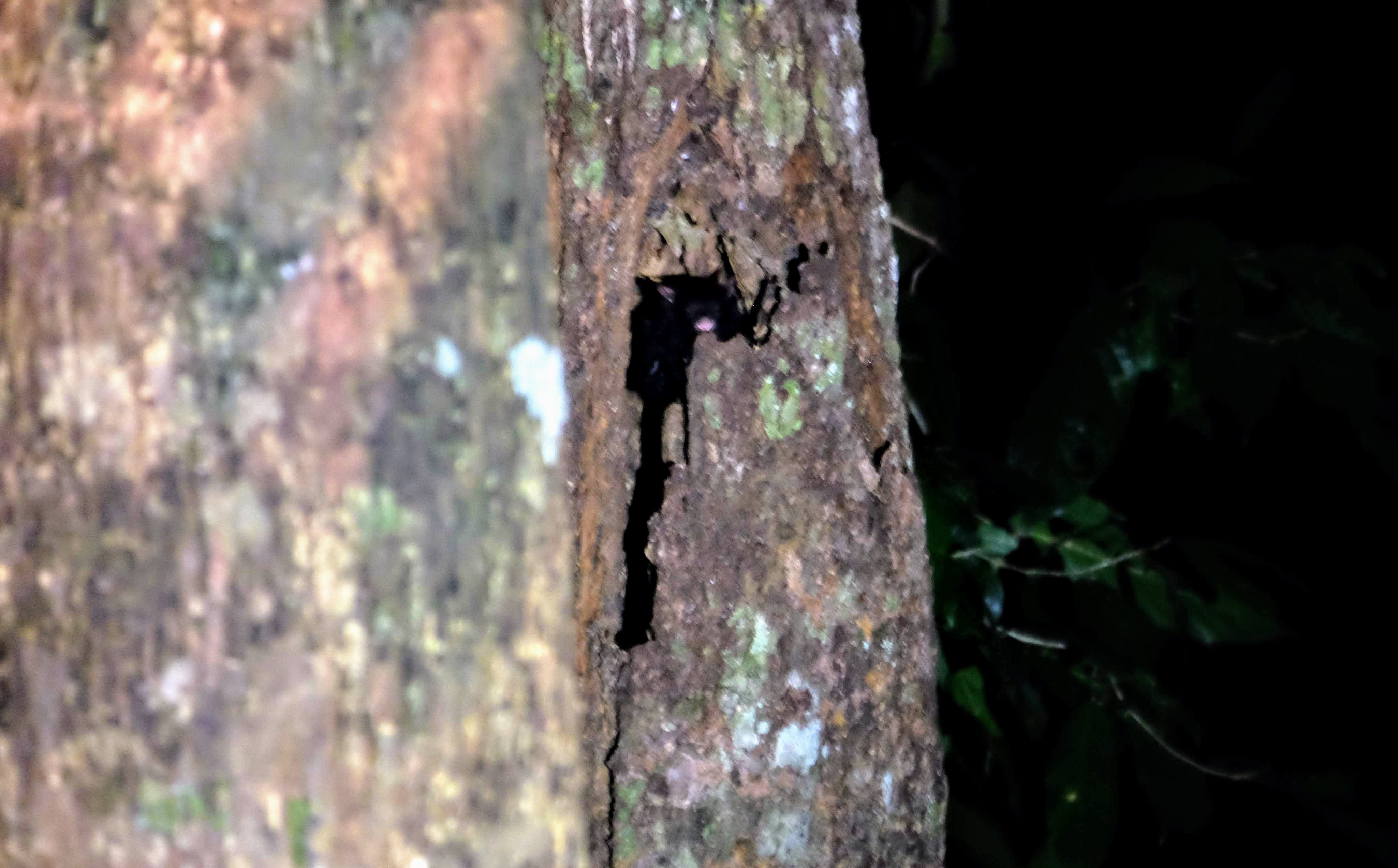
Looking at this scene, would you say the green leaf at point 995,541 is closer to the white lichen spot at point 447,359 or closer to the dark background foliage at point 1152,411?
the dark background foliage at point 1152,411

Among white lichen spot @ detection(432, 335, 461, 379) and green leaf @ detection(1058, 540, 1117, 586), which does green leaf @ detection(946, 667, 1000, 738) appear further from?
white lichen spot @ detection(432, 335, 461, 379)

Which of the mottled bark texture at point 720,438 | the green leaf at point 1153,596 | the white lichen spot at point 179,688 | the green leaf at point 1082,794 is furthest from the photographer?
the green leaf at point 1153,596

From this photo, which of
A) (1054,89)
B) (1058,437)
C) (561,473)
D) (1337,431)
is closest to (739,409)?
(561,473)

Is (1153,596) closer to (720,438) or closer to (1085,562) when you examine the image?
(1085,562)

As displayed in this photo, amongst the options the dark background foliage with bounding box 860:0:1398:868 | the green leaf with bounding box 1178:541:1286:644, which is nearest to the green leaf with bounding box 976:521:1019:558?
the dark background foliage with bounding box 860:0:1398:868

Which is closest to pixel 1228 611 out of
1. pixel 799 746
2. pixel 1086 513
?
pixel 1086 513

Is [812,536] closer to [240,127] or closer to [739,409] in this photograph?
[739,409]

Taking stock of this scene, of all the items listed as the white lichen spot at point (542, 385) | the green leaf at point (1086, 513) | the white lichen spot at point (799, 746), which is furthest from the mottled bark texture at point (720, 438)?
the green leaf at point (1086, 513)
